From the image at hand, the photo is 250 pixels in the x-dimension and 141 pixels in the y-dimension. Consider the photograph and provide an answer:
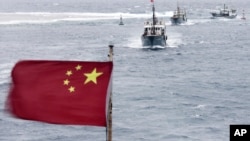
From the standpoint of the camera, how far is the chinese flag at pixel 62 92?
1571 centimetres

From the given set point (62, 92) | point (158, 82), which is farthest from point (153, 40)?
point (62, 92)

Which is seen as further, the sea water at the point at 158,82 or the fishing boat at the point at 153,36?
the fishing boat at the point at 153,36

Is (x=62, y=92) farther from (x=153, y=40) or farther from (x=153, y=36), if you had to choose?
(x=153, y=40)

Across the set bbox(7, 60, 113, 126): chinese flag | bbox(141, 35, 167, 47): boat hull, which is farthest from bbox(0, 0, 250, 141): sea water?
bbox(141, 35, 167, 47): boat hull

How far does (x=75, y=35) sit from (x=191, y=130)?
10441 centimetres

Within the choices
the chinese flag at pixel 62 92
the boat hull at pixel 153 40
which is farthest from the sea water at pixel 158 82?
the boat hull at pixel 153 40

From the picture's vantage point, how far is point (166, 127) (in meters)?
54.7

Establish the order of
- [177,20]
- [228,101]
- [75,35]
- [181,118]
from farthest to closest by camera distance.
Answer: [177,20] → [75,35] → [228,101] → [181,118]

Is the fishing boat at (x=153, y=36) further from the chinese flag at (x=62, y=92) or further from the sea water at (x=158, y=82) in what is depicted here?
the chinese flag at (x=62, y=92)

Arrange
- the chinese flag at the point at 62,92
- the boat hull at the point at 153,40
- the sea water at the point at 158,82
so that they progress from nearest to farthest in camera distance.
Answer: the chinese flag at the point at 62,92, the sea water at the point at 158,82, the boat hull at the point at 153,40

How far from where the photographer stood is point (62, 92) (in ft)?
52.6

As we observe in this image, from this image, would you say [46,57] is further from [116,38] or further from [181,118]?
[181,118]

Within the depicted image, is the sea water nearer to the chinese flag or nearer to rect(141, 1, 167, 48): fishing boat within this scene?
the chinese flag

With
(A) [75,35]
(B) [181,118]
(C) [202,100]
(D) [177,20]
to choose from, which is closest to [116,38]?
(A) [75,35]
